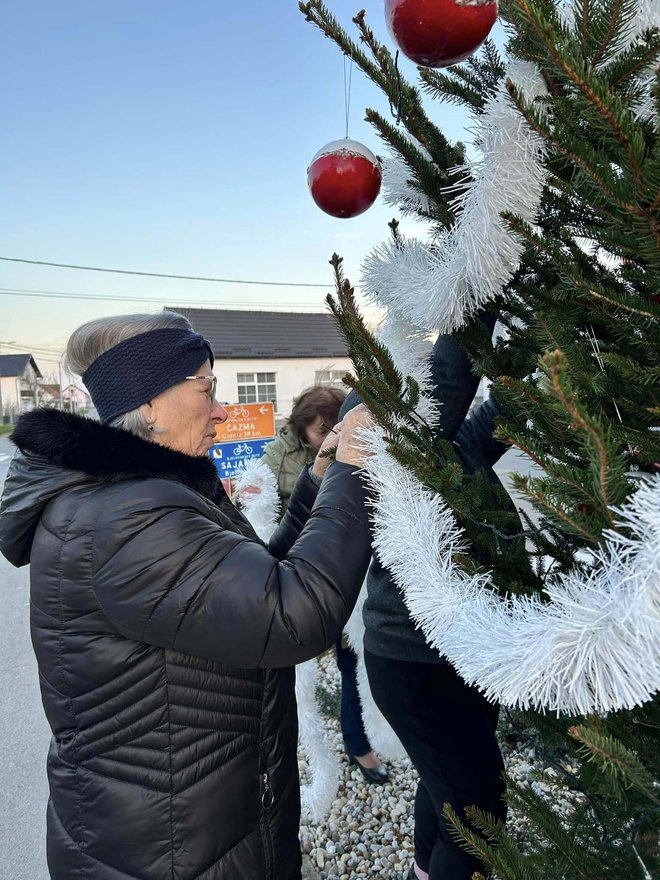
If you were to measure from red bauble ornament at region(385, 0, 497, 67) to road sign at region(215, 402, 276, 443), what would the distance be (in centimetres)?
581

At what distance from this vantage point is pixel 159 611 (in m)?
1.15

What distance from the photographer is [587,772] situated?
3.15 ft

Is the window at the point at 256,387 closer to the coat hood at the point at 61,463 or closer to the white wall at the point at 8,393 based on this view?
the coat hood at the point at 61,463

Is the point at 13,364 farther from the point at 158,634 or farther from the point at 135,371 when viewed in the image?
the point at 158,634

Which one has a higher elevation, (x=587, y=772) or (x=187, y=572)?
(x=187, y=572)

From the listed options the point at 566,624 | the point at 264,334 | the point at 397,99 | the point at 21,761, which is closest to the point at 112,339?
the point at 397,99

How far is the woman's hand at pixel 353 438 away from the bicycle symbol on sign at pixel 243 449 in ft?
17.9

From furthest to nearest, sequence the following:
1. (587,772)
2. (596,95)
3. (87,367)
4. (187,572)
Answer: (87,367), (187,572), (587,772), (596,95)

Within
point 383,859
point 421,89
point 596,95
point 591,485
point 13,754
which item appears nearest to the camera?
point 596,95

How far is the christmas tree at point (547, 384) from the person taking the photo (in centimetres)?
68

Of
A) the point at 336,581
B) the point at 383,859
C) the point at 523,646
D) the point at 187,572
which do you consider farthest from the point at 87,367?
the point at 383,859

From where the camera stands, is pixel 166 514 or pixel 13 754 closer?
pixel 166 514

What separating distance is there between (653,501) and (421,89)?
104cm

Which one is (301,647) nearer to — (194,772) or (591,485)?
Answer: (194,772)
